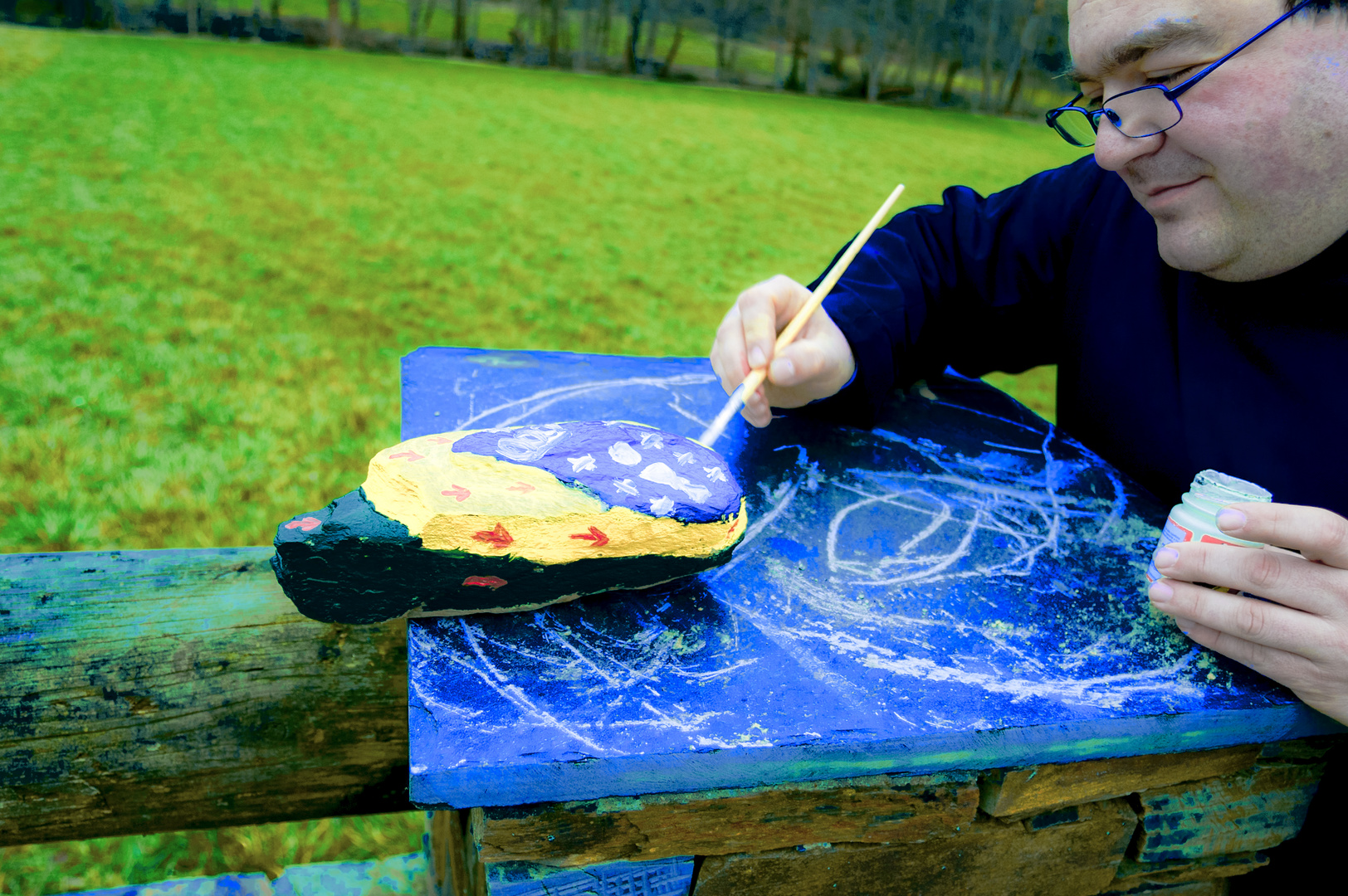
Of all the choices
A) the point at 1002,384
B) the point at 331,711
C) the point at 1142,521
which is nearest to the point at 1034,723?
the point at 1142,521

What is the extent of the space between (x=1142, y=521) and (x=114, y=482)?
245cm

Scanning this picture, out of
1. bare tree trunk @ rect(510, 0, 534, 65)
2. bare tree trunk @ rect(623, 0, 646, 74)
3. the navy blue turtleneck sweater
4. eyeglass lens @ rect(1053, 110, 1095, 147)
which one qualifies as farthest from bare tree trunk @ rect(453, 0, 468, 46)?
eyeglass lens @ rect(1053, 110, 1095, 147)

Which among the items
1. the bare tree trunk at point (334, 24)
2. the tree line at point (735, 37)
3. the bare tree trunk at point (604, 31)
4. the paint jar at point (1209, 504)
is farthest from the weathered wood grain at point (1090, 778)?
the bare tree trunk at point (334, 24)

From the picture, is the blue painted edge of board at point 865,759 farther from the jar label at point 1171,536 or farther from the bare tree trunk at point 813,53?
the bare tree trunk at point 813,53

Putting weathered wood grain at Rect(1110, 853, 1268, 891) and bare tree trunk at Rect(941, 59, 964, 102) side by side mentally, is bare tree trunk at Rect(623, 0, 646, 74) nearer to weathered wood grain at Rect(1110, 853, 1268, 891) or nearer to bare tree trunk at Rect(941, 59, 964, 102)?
bare tree trunk at Rect(941, 59, 964, 102)

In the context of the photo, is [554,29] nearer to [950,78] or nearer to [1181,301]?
[950,78]

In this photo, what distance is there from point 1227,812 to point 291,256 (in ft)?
13.9

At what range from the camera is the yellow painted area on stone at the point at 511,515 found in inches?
33.6

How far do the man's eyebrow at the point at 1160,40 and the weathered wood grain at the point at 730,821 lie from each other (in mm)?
838

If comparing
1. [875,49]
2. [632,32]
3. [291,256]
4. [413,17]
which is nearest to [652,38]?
[632,32]

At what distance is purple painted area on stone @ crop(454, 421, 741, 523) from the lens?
3.00 ft

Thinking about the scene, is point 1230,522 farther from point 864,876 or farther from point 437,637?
point 437,637

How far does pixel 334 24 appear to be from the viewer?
11805mm

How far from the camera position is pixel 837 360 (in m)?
1.27
